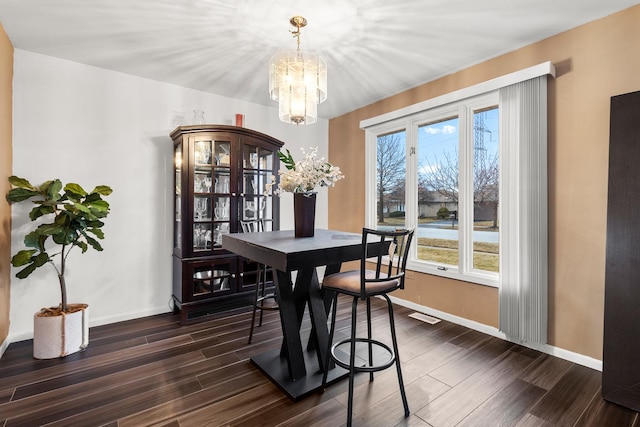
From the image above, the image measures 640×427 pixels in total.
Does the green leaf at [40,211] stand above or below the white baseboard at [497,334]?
above

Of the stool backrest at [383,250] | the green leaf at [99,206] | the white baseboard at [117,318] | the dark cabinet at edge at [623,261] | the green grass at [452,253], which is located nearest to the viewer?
the stool backrest at [383,250]

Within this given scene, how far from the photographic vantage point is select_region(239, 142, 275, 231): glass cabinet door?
3457 millimetres

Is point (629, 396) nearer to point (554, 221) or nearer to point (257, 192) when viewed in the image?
point (554, 221)

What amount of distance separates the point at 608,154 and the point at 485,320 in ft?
5.49

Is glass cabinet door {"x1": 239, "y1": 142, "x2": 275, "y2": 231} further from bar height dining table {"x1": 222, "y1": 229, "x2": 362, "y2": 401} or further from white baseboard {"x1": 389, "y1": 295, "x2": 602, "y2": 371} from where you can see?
white baseboard {"x1": 389, "y1": 295, "x2": 602, "y2": 371}

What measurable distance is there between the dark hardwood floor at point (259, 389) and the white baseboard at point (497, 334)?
64 mm

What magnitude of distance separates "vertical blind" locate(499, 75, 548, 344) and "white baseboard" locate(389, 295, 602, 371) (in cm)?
9

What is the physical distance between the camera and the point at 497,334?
2.79 meters

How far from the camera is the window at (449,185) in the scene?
2.96 meters

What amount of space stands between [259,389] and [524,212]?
2455 millimetres

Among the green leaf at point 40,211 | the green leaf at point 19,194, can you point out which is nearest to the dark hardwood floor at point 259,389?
the green leaf at point 40,211

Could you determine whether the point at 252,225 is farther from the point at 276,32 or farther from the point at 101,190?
the point at 276,32

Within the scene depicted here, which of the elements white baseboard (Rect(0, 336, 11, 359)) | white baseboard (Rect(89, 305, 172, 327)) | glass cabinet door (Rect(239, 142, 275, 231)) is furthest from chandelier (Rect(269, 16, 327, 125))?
white baseboard (Rect(0, 336, 11, 359))

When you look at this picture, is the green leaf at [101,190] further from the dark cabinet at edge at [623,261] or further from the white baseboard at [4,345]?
the dark cabinet at edge at [623,261]
